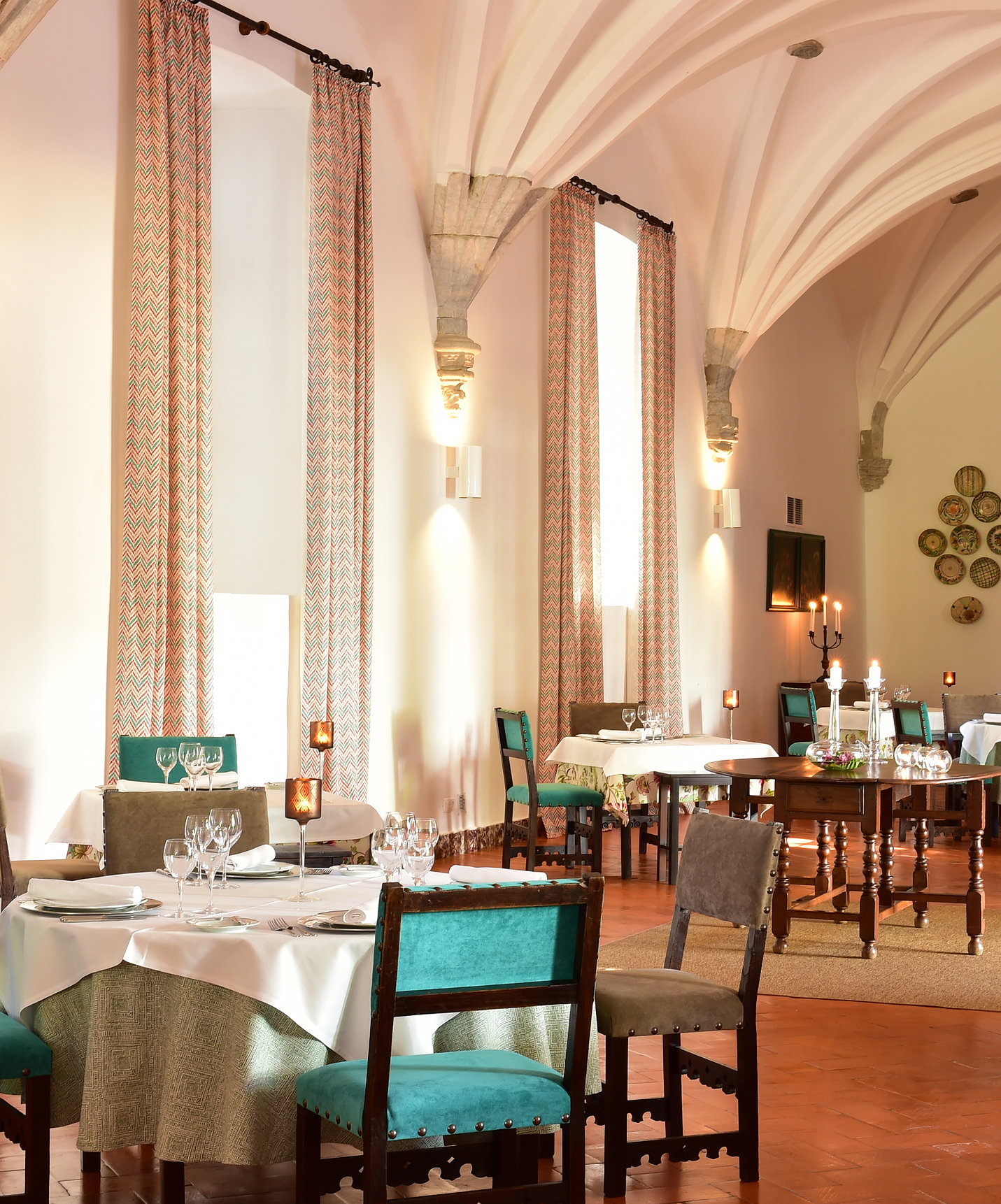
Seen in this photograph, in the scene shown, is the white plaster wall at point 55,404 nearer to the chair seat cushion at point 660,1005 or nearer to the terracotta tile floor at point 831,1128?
the terracotta tile floor at point 831,1128

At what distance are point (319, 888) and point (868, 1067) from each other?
2.06 metres

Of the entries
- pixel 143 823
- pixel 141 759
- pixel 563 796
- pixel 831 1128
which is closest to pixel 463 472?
pixel 563 796

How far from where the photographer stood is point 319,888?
132 inches

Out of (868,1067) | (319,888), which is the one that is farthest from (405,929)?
(868,1067)

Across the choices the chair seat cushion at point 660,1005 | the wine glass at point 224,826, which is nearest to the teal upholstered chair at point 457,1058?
the chair seat cushion at point 660,1005

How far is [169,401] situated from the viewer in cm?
641

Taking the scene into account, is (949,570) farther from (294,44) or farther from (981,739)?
(294,44)

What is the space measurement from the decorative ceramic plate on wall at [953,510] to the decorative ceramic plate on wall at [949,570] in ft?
1.29

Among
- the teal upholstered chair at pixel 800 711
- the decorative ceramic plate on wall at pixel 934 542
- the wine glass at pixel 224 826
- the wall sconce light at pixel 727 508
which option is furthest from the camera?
the decorative ceramic plate on wall at pixel 934 542

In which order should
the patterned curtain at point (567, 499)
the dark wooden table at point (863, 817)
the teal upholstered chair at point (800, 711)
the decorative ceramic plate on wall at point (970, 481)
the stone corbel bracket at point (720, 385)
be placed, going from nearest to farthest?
the dark wooden table at point (863, 817), the patterned curtain at point (567, 499), the teal upholstered chair at point (800, 711), the stone corbel bracket at point (720, 385), the decorative ceramic plate on wall at point (970, 481)

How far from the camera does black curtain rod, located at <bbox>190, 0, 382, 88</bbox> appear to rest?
683 centimetres

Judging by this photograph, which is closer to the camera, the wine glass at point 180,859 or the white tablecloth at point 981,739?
the wine glass at point 180,859

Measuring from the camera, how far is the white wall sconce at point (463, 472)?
28.2ft

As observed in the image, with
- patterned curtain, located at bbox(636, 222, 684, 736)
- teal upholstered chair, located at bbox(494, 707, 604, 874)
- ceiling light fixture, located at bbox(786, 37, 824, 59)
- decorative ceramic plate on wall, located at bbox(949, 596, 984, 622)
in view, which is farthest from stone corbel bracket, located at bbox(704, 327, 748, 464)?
teal upholstered chair, located at bbox(494, 707, 604, 874)
